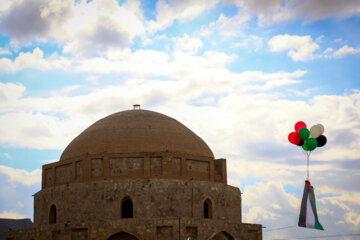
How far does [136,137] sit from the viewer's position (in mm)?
31422

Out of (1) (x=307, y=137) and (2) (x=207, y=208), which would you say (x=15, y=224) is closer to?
(2) (x=207, y=208)

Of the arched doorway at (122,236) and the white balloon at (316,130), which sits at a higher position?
the white balloon at (316,130)

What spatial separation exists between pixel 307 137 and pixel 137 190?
11217 mm

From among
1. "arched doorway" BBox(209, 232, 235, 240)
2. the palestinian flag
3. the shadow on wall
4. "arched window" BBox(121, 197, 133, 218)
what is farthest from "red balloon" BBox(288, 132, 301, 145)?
the shadow on wall

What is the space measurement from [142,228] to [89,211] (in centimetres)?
365

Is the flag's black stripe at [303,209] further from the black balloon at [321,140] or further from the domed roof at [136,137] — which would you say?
the domed roof at [136,137]

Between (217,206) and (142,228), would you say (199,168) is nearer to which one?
(217,206)

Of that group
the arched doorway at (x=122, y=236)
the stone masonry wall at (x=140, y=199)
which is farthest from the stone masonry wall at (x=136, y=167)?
→ the arched doorway at (x=122, y=236)

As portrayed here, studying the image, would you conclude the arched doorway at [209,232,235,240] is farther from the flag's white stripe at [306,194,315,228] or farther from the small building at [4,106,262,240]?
the flag's white stripe at [306,194,315,228]

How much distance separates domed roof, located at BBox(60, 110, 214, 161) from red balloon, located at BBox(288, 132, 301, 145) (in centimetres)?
1051

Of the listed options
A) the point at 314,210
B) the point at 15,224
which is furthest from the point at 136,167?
the point at 15,224

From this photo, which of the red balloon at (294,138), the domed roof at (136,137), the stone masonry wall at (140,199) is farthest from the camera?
the domed roof at (136,137)

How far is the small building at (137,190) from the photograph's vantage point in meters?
28.0

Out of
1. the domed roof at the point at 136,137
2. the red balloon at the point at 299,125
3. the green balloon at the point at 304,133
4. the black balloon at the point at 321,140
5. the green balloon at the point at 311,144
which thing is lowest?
the green balloon at the point at 311,144
